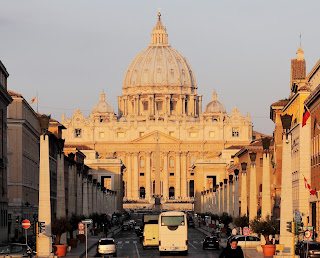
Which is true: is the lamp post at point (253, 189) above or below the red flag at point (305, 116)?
below

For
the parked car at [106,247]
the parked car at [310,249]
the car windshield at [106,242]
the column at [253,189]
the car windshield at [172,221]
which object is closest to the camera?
the parked car at [310,249]

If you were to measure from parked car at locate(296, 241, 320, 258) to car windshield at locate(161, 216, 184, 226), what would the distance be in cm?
1961

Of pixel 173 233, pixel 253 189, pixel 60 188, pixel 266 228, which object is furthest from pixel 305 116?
pixel 60 188

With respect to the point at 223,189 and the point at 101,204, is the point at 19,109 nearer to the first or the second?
the point at 223,189

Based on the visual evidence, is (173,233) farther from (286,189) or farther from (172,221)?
(286,189)

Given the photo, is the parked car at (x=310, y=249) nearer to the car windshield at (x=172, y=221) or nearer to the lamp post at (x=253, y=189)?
the car windshield at (x=172, y=221)

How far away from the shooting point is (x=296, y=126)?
286ft

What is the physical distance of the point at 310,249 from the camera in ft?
158

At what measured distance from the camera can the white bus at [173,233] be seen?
68.6 m

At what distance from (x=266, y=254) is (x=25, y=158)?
1323 inches

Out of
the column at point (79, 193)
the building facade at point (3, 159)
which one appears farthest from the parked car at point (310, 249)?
the column at point (79, 193)

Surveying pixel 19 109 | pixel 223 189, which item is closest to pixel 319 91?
pixel 19 109

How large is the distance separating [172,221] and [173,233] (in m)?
1.19

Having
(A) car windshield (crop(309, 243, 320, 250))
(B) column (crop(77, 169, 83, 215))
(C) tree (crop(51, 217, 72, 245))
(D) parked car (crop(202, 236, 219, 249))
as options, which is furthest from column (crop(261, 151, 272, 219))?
(B) column (crop(77, 169, 83, 215))
